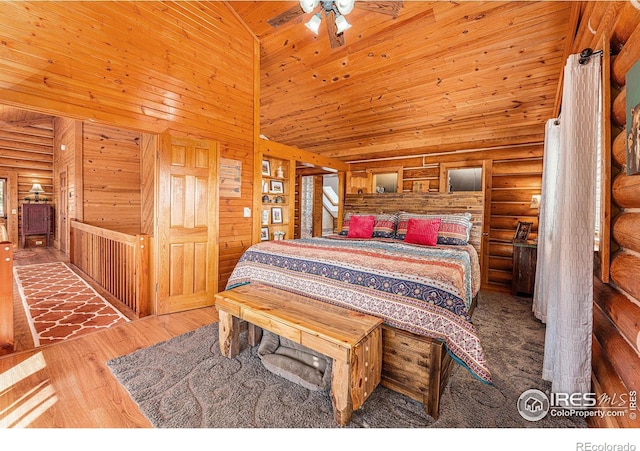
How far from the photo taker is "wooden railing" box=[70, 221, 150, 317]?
9.98 feet

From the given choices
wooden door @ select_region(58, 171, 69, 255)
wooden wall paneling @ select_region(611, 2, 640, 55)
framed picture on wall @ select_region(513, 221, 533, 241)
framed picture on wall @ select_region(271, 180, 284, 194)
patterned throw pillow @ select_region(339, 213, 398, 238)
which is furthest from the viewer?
wooden door @ select_region(58, 171, 69, 255)

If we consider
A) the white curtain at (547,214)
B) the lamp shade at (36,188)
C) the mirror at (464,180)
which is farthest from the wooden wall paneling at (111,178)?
the mirror at (464,180)

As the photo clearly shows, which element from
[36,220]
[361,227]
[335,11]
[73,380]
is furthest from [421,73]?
[36,220]

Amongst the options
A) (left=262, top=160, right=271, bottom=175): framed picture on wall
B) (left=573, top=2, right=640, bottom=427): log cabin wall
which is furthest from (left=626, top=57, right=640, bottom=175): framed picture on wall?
(left=262, top=160, right=271, bottom=175): framed picture on wall

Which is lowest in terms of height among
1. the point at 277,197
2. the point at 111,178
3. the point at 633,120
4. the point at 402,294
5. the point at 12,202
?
the point at 402,294

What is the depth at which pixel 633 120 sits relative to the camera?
45.6 inches

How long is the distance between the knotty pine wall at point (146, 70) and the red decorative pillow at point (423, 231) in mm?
2319

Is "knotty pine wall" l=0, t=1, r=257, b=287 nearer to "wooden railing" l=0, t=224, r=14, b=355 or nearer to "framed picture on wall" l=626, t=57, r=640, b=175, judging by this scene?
"wooden railing" l=0, t=224, r=14, b=355

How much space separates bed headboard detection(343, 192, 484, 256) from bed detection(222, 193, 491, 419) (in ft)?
4.85

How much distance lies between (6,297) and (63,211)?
5733 mm

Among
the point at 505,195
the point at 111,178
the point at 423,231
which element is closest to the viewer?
the point at 423,231

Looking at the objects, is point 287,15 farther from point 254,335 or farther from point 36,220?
point 36,220

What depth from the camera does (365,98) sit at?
13.7 feet

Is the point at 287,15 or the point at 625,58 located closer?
the point at 625,58
